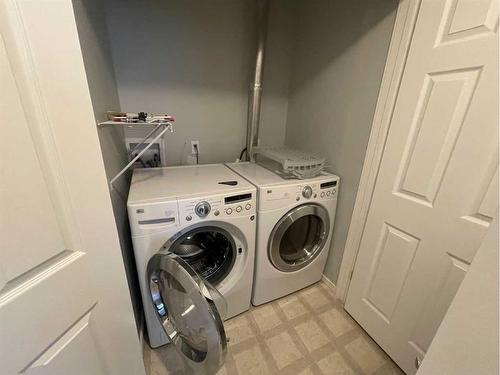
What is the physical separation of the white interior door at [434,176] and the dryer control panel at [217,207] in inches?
29.6

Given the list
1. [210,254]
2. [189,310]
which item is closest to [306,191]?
[210,254]

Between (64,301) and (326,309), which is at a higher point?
(64,301)

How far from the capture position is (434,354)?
51 cm

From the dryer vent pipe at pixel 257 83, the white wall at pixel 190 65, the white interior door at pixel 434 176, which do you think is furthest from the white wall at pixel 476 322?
the white wall at pixel 190 65

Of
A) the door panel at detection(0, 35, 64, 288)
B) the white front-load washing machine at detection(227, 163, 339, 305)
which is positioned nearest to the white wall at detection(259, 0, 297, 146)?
the white front-load washing machine at detection(227, 163, 339, 305)

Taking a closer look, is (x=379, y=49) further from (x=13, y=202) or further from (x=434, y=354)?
(x=13, y=202)

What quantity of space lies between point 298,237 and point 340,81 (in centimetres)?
111

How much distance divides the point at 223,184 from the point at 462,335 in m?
1.04

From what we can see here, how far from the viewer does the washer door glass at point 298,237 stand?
1.34 m

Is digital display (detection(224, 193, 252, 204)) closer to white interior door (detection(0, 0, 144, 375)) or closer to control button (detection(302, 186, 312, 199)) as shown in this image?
control button (detection(302, 186, 312, 199))

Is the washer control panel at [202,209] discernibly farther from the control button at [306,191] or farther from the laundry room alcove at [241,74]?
the control button at [306,191]

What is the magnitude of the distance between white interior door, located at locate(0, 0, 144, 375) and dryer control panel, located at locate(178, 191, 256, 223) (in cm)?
37

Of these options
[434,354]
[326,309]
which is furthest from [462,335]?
[326,309]

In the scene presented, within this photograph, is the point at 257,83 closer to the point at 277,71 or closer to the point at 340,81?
the point at 277,71
